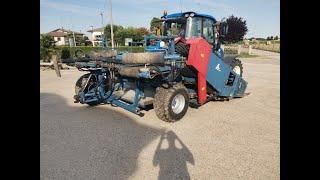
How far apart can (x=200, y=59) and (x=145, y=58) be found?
1364mm

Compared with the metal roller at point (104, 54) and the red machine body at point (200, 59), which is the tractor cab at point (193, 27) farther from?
the metal roller at point (104, 54)

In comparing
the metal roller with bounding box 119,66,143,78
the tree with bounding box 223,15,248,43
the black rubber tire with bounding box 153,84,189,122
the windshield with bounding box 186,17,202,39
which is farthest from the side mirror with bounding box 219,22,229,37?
the tree with bounding box 223,15,248,43

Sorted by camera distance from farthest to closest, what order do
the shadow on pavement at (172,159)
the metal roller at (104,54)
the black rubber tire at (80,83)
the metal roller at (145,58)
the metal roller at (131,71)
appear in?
the black rubber tire at (80,83)
the metal roller at (104,54)
the metal roller at (145,58)
the metal roller at (131,71)
the shadow on pavement at (172,159)

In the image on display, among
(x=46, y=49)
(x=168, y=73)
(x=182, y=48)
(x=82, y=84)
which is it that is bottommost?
(x=82, y=84)

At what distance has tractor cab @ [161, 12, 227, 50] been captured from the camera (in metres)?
8.03

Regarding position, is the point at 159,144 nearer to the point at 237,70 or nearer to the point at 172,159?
the point at 172,159

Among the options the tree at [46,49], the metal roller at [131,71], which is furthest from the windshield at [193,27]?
the tree at [46,49]

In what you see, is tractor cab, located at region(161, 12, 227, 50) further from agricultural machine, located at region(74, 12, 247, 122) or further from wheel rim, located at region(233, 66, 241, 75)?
wheel rim, located at region(233, 66, 241, 75)

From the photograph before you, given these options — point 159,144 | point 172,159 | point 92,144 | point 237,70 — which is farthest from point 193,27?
point 172,159

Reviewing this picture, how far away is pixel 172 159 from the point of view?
4652 millimetres

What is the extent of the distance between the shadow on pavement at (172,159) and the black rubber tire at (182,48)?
2463 millimetres

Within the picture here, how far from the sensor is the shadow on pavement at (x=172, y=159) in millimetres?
4168
